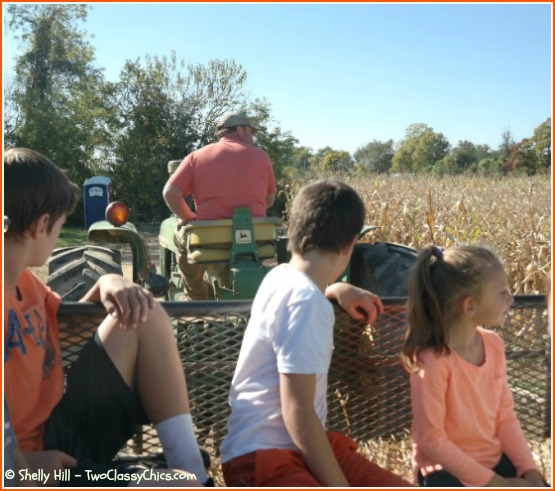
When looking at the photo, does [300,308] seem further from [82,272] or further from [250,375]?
[82,272]

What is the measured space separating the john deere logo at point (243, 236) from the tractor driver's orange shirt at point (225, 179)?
0.55 feet

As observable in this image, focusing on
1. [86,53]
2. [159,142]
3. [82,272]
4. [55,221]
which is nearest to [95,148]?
[159,142]

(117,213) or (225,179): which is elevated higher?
(225,179)

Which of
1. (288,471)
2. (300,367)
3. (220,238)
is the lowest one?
(288,471)

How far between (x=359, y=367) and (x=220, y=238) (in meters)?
1.76

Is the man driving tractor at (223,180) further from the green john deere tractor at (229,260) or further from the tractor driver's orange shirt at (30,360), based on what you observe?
the tractor driver's orange shirt at (30,360)

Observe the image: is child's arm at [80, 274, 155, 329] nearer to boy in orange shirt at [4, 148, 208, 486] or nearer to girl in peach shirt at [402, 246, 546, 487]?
boy in orange shirt at [4, 148, 208, 486]

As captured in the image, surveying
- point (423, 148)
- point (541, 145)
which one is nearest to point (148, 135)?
point (541, 145)

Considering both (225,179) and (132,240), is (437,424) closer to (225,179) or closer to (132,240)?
(225,179)

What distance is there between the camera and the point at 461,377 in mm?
2148

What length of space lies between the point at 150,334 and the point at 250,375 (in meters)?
0.31

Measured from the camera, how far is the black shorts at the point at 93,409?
6.51ft

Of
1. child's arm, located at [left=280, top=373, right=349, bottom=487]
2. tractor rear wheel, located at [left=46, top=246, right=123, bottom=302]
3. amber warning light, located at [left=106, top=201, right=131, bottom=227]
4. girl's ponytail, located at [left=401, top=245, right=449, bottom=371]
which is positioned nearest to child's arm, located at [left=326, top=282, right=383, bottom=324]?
girl's ponytail, located at [left=401, top=245, right=449, bottom=371]

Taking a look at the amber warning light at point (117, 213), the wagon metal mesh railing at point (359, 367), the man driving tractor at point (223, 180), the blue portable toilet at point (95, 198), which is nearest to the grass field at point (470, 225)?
the wagon metal mesh railing at point (359, 367)
